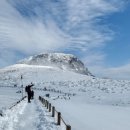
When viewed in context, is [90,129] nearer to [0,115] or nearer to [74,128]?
[74,128]

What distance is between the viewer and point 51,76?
449ft

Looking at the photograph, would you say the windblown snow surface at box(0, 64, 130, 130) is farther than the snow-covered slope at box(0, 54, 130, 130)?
No

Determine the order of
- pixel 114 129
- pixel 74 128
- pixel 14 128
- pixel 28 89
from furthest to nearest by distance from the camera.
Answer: pixel 28 89, pixel 114 129, pixel 74 128, pixel 14 128

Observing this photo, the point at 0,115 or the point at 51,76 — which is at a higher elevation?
the point at 51,76

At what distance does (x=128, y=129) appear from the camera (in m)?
18.8

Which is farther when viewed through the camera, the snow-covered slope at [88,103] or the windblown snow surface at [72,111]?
the snow-covered slope at [88,103]

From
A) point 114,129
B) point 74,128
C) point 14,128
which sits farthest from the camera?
point 114,129

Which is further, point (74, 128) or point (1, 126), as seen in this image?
point (74, 128)

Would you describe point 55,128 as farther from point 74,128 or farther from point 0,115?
point 0,115

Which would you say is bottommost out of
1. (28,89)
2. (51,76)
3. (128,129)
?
(128,129)

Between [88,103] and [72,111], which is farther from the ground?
[88,103]

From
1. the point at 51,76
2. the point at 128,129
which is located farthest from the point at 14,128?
the point at 51,76

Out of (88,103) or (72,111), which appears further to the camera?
(88,103)

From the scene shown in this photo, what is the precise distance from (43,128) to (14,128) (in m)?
1.26
